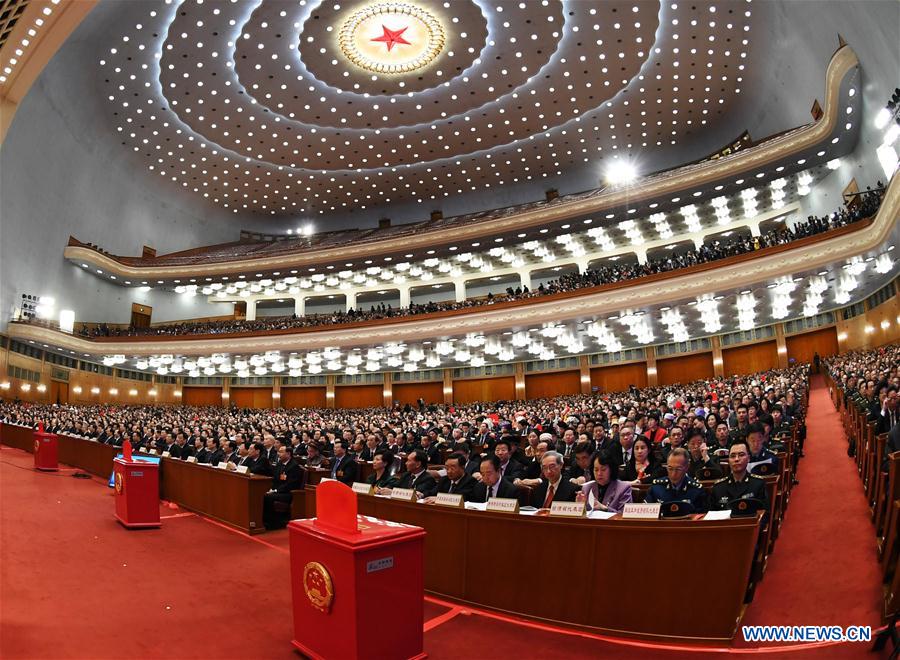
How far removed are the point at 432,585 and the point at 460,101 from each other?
22646 mm

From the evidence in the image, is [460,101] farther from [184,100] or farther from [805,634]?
[805,634]

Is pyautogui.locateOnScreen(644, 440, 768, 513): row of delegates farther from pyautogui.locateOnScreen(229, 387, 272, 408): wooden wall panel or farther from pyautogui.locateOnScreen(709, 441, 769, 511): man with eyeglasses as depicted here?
pyautogui.locateOnScreen(229, 387, 272, 408): wooden wall panel

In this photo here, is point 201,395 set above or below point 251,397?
above

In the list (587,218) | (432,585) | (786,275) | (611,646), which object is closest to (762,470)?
(611,646)

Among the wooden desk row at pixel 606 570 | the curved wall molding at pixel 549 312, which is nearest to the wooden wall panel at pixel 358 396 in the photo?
the curved wall molding at pixel 549 312

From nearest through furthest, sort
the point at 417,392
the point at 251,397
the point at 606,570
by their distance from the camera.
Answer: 1. the point at 606,570
2. the point at 417,392
3. the point at 251,397

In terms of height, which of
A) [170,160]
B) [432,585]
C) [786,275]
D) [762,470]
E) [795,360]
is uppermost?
[170,160]

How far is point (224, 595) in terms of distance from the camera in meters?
3.55

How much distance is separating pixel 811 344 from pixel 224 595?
66.8 feet

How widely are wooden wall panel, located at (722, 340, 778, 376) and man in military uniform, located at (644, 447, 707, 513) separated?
59.2 ft

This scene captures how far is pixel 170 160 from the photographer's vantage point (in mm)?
26734

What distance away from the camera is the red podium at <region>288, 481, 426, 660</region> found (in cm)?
234

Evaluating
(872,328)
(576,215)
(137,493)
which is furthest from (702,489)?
(576,215)

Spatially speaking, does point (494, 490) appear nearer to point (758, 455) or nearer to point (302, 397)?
point (758, 455)
